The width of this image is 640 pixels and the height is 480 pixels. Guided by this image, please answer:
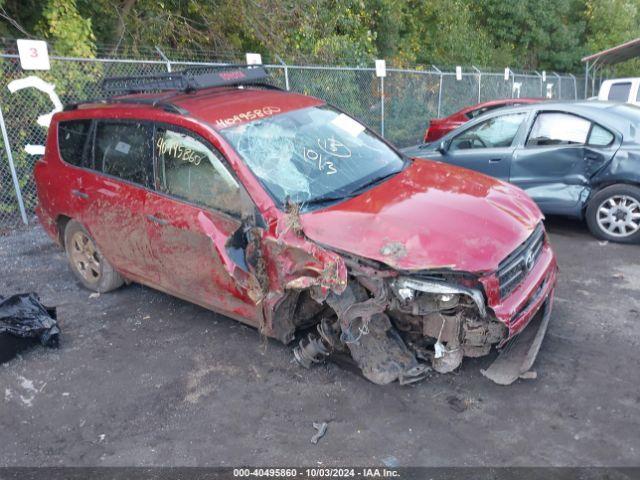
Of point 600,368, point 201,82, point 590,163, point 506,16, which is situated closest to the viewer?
point 600,368

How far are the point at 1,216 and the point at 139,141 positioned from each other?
459 cm

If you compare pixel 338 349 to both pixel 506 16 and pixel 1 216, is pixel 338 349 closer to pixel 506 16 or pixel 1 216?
pixel 1 216

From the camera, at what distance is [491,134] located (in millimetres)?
6719

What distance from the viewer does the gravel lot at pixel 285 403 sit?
9.91 ft

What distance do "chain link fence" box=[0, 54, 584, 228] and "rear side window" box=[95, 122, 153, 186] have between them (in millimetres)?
3301

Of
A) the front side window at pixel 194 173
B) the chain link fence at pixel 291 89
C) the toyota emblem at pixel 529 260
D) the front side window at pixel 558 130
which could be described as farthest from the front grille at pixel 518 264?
the chain link fence at pixel 291 89

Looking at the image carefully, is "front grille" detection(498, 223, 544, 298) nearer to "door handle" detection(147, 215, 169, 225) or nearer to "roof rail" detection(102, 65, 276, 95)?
"door handle" detection(147, 215, 169, 225)

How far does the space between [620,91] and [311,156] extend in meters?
9.76

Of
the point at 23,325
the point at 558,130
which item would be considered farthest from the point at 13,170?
the point at 558,130

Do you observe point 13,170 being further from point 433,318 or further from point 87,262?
point 433,318

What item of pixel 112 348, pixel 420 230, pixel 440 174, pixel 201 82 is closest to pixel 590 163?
pixel 440 174

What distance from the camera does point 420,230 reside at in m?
3.29

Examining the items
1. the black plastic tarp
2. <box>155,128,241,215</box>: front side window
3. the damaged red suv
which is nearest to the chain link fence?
the damaged red suv

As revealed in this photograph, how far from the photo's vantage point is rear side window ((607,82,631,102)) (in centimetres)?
1098
